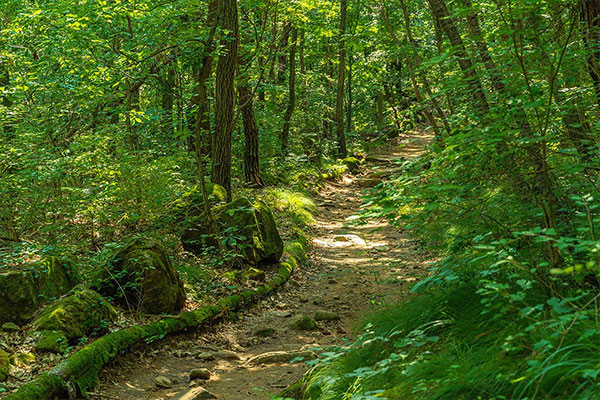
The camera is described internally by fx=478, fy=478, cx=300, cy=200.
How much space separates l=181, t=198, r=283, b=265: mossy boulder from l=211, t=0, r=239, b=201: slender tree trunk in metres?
0.95

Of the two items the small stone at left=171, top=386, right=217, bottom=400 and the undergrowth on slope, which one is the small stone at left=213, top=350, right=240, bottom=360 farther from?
the undergrowth on slope

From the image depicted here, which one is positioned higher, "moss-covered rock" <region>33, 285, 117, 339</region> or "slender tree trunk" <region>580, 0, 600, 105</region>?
"slender tree trunk" <region>580, 0, 600, 105</region>

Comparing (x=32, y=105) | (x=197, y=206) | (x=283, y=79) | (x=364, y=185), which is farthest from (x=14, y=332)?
(x=283, y=79)

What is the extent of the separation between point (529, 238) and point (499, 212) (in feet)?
4.28

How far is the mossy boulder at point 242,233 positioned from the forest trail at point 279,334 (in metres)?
0.75

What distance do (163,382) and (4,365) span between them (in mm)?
1429

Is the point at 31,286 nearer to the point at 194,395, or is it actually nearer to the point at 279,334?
the point at 194,395

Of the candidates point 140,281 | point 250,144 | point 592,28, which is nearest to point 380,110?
point 250,144

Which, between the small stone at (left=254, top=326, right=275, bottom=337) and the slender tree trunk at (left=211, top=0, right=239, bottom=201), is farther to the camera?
the slender tree trunk at (left=211, top=0, right=239, bottom=201)

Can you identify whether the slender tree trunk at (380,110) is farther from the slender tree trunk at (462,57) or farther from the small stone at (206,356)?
the small stone at (206,356)

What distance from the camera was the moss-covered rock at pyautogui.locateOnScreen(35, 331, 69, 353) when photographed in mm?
4570

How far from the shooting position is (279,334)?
6543 millimetres

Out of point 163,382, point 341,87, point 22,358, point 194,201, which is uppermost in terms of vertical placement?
point 341,87

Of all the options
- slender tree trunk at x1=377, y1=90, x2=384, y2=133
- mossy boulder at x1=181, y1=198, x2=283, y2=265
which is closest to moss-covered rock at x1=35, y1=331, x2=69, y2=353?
mossy boulder at x1=181, y1=198, x2=283, y2=265
